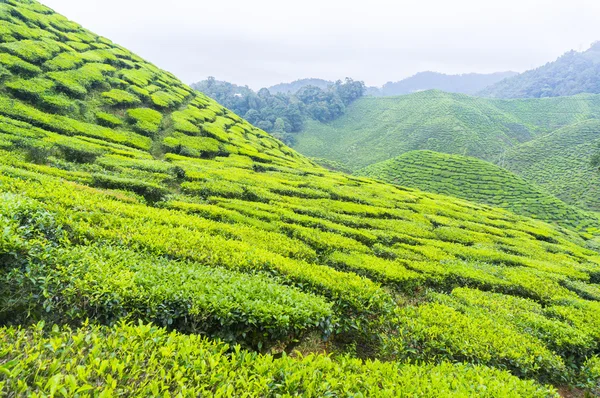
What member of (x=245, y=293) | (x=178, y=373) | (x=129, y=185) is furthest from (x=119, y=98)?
(x=178, y=373)

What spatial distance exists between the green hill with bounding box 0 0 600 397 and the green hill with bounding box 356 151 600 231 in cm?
4022

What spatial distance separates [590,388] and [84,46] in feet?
144

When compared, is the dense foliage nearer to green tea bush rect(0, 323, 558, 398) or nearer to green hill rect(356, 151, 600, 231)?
green hill rect(356, 151, 600, 231)

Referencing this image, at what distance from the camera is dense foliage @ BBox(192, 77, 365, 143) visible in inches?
5084

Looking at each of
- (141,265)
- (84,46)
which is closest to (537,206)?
(141,265)

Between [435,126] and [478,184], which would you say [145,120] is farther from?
[435,126]

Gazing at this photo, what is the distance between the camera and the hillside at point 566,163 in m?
63.8

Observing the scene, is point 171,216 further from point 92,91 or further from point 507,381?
point 92,91

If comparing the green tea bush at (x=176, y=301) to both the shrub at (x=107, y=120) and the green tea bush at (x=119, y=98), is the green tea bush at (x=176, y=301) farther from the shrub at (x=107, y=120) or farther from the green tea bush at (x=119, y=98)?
the green tea bush at (x=119, y=98)

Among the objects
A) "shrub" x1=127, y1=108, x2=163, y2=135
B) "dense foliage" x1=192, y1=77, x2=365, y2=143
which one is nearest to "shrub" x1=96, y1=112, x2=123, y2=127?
"shrub" x1=127, y1=108, x2=163, y2=135

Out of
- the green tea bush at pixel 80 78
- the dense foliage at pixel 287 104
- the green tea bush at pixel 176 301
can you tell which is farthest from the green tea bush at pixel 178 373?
the dense foliage at pixel 287 104

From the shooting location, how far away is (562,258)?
17.2 meters

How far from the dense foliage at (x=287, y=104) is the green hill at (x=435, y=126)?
218 inches

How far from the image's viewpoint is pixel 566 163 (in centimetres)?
7519
